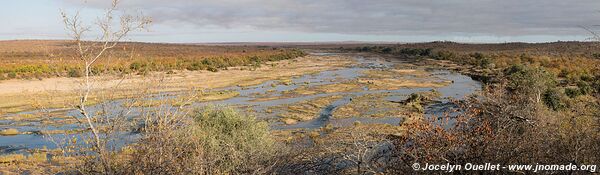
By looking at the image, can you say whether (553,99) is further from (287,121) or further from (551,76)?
(287,121)

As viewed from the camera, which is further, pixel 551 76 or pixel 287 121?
pixel 551 76

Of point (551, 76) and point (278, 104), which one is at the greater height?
point (551, 76)

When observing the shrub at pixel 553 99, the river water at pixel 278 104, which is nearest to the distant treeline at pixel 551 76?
the shrub at pixel 553 99

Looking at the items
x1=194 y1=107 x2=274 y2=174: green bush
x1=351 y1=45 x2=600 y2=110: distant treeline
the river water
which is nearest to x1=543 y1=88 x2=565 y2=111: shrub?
x1=351 y1=45 x2=600 y2=110: distant treeline

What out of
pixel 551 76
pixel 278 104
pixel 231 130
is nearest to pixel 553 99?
pixel 551 76

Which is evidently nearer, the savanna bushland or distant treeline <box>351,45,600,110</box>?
the savanna bushland

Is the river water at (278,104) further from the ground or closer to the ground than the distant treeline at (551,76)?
closer to the ground

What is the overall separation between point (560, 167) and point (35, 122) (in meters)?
26.5

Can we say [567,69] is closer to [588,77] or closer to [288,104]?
[588,77]

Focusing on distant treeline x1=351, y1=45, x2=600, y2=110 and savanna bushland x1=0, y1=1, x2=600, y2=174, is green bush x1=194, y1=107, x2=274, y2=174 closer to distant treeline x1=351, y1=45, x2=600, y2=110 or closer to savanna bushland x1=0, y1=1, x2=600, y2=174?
savanna bushland x1=0, y1=1, x2=600, y2=174

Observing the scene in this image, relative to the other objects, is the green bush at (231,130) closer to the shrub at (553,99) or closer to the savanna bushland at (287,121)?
the savanna bushland at (287,121)

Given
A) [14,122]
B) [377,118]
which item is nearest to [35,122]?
[14,122]

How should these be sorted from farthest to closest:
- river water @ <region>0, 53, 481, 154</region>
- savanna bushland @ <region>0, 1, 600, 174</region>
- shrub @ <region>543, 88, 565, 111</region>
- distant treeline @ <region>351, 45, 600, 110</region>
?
distant treeline @ <region>351, 45, 600, 110</region> → shrub @ <region>543, 88, 565, 111</region> → river water @ <region>0, 53, 481, 154</region> → savanna bushland @ <region>0, 1, 600, 174</region>

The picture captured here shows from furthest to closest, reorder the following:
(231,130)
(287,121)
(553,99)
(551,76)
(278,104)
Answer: (551,76) → (278,104) → (287,121) → (553,99) → (231,130)
